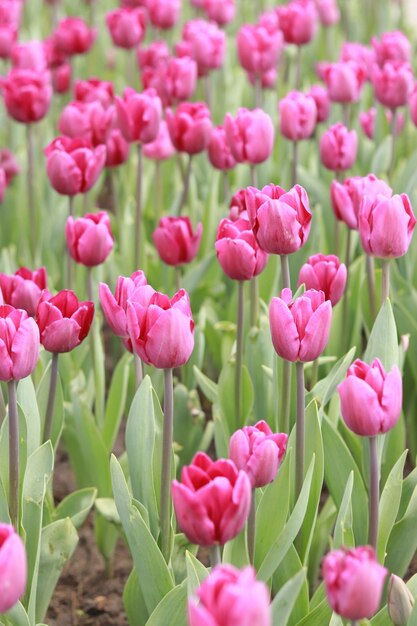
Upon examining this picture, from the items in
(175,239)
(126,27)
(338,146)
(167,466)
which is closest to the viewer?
(167,466)

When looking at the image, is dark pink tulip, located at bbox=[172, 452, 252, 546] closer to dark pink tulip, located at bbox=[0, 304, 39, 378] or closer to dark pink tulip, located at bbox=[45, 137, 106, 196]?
dark pink tulip, located at bbox=[0, 304, 39, 378]

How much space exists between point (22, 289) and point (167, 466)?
532 millimetres

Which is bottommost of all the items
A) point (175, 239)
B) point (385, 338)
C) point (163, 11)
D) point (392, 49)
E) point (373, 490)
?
point (373, 490)

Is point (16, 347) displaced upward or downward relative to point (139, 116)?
downward

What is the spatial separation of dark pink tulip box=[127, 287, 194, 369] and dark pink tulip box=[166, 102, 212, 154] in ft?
3.52

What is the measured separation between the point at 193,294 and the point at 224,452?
0.76 meters

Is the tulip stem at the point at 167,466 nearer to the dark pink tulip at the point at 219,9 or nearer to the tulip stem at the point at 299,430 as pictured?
the tulip stem at the point at 299,430

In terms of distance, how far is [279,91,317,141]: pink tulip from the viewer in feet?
8.29

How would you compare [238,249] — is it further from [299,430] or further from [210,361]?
[210,361]

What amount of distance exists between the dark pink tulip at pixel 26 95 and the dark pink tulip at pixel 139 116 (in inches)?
12.0

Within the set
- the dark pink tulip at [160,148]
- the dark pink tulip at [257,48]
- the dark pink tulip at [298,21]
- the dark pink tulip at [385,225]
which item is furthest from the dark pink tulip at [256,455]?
the dark pink tulip at [298,21]

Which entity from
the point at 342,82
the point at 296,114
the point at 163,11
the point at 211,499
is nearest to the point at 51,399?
the point at 211,499

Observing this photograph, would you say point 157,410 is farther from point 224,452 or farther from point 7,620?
point 7,620

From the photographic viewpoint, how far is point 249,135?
229 centimetres
